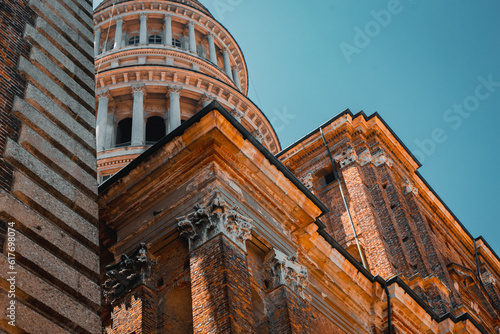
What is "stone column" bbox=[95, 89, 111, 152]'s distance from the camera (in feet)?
119

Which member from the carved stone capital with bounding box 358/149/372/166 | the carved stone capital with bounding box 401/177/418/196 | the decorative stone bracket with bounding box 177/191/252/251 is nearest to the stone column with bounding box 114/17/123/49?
the carved stone capital with bounding box 358/149/372/166

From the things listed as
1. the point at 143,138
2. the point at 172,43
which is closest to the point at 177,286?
the point at 143,138

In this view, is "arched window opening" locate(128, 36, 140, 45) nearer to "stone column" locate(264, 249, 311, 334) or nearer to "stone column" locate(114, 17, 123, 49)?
"stone column" locate(114, 17, 123, 49)

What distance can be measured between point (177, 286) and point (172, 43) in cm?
3450

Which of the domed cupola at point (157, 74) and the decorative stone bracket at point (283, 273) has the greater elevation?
the domed cupola at point (157, 74)

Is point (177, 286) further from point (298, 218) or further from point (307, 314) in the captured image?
point (298, 218)

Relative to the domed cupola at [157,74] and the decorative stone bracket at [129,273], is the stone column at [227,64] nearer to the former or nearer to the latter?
the domed cupola at [157,74]

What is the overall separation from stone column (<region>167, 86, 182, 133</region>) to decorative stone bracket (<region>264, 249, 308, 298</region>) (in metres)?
21.7

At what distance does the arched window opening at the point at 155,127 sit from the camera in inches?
1529

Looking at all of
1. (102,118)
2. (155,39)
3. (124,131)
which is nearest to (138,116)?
(102,118)

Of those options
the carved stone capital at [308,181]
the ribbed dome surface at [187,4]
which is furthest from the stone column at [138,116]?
the ribbed dome surface at [187,4]

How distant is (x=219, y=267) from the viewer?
12547mm

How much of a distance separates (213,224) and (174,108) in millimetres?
25268

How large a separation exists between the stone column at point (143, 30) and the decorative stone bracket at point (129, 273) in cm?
3215
